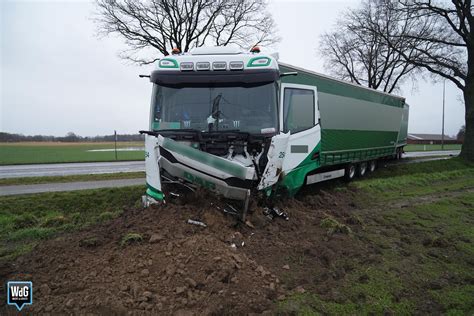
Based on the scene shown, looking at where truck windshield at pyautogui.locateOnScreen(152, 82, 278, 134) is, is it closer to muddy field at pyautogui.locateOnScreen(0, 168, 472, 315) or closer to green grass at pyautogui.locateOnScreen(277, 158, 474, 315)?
muddy field at pyautogui.locateOnScreen(0, 168, 472, 315)

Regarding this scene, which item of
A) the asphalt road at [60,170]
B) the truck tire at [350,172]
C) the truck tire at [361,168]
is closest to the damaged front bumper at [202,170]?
the truck tire at [350,172]

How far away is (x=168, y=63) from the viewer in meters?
6.36

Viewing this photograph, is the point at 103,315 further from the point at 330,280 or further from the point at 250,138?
the point at 250,138

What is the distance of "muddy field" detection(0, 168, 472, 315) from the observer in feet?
11.8

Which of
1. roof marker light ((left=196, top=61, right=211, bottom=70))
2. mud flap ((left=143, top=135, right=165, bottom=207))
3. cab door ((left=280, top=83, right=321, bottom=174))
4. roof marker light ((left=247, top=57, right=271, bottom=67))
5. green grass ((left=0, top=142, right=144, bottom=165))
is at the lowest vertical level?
green grass ((left=0, top=142, right=144, bottom=165))

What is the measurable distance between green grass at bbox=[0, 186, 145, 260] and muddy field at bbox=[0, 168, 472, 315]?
1.42 m

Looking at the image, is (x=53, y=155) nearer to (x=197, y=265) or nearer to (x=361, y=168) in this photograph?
(x=361, y=168)

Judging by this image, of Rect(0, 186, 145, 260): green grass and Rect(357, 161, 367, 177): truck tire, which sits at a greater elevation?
Rect(357, 161, 367, 177): truck tire

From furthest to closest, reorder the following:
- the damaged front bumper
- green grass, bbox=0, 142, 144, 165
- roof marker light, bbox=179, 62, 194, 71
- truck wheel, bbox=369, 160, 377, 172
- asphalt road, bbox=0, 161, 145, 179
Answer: green grass, bbox=0, 142, 144, 165 → asphalt road, bbox=0, 161, 145, 179 → truck wheel, bbox=369, 160, 377, 172 → roof marker light, bbox=179, 62, 194, 71 → the damaged front bumper

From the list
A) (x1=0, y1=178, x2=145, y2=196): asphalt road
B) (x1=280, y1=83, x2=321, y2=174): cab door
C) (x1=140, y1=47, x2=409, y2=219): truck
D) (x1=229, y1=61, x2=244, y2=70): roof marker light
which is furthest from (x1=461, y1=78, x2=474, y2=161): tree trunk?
(x1=229, y1=61, x2=244, y2=70): roof marker light

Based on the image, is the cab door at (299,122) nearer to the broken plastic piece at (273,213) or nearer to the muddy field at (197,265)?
→ the broken plastic piece at (273,213)

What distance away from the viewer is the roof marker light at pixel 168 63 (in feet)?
20.8

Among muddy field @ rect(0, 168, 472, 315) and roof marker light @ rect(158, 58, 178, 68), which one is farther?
roof marker light @ rect(158, 58, 178, 68)

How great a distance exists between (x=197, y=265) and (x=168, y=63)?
12.7 feet
